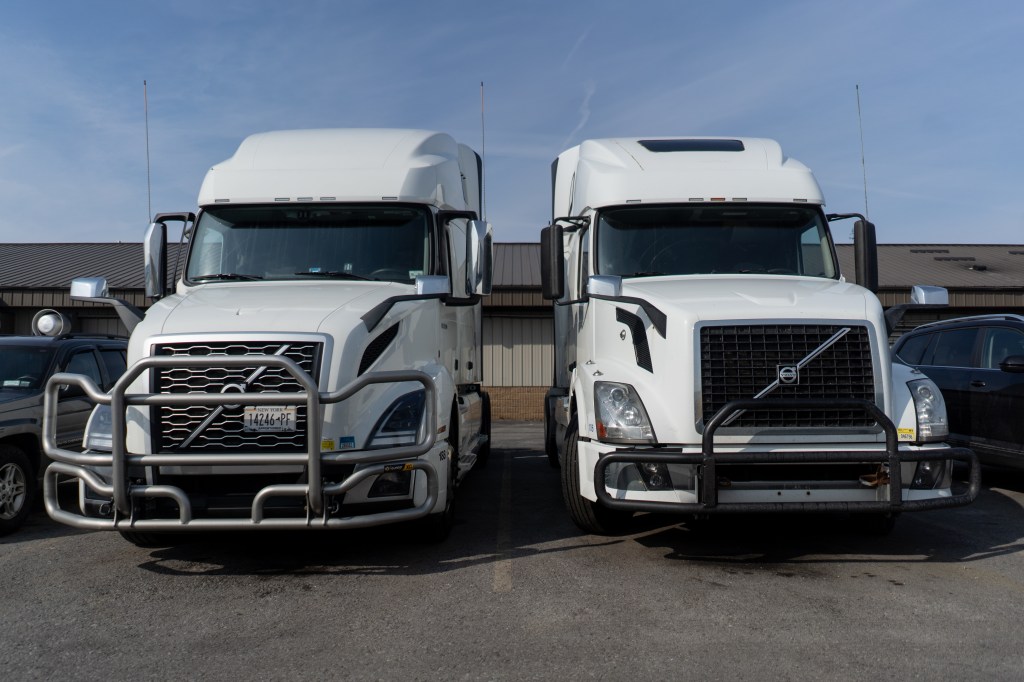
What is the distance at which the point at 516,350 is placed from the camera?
19.5 meters

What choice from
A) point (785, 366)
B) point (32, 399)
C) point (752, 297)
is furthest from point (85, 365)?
point (785, 366)

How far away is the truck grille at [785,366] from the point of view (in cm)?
538

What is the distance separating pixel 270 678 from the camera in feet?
12.1

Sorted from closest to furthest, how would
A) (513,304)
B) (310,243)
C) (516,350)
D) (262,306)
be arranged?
(262,306) < (310,243) < (513,304) < (516,350)

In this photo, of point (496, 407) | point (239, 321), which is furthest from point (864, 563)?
point (496, 407)

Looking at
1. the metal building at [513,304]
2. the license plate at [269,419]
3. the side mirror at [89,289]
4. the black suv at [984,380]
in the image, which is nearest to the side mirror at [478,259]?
the license plate at [269,419]

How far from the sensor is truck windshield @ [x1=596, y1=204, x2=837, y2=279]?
6.66 meters

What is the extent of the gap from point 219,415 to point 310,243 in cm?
199

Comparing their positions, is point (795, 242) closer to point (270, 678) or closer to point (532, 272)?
point (270, 678)

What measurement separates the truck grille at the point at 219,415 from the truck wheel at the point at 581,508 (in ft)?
6.73

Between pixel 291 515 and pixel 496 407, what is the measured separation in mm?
14597

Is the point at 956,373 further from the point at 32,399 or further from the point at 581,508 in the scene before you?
the point at 32,399

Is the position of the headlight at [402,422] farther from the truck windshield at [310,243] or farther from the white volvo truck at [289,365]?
the truck windshield at [310,243]

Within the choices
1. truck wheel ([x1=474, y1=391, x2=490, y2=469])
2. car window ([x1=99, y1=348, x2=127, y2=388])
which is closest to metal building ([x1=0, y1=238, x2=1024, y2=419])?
truck wheel ([x1=474, y1=391, x2=490, y2=469])
